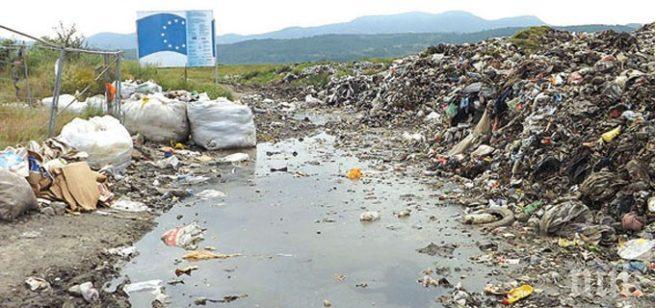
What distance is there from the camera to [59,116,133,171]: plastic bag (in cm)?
612

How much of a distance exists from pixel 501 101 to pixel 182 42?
28.4 feet

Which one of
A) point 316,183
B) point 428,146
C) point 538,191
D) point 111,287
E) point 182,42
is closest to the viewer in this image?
point 111,287

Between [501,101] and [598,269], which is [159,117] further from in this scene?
[598,269]

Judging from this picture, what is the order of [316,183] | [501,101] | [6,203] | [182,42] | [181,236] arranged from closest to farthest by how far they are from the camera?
[6,203], [181,236], [316,183], [501,101], [182,42]

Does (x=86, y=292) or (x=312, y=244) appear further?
(x=312, y=244)

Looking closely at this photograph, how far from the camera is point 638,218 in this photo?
4387mm

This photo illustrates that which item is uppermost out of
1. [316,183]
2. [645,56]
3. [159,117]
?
[645,56]

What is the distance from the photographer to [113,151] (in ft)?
20.7

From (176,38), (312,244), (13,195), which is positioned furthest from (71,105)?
(176,38)

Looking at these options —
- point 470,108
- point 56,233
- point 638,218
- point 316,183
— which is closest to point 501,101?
point 470,108

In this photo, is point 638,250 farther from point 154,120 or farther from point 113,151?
point 154,120

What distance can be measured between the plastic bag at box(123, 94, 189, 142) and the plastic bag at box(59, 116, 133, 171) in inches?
61.6

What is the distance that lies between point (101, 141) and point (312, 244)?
298 centimetres

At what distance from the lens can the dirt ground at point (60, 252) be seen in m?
3.36
